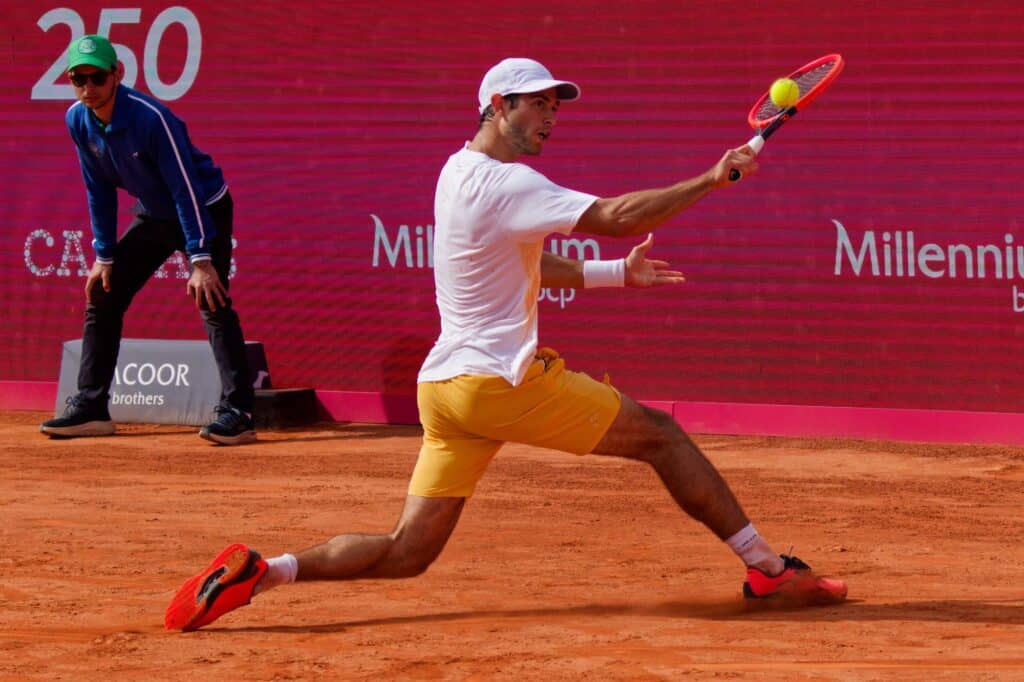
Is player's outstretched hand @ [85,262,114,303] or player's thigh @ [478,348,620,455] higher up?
player's outstretched hand @ [85,262,114,303]

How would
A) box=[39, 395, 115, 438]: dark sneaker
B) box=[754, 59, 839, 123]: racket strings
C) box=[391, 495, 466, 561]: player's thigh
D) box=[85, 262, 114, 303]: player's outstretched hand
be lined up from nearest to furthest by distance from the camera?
box=[391, 495, 466, 561]: player's thigh
box=[754, 59, 839, 123]: racket strings
box=[85, 262, 114, 303]: player's outstretched hand
box=[39, 395, 115, 438]: dark sneaker

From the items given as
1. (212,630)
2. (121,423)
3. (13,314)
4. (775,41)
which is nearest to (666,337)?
(775,41)

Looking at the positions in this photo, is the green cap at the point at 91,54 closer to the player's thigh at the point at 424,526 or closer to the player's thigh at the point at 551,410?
the player's thigh at the point at 551,410

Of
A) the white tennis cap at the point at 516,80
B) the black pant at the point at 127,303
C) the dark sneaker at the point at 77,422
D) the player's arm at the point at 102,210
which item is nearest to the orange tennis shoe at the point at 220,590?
the white tennis cap at the point at 516,80

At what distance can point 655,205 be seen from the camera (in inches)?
213

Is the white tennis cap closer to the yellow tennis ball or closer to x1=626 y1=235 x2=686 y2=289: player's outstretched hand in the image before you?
x1=626 y1=235 x2=686 y2=289: player's outstretched hand

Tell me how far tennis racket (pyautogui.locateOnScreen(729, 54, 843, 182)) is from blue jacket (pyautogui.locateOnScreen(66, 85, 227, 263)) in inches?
152

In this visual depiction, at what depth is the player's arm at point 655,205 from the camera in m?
5.41

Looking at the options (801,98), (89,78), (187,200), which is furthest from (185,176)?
(801,98)

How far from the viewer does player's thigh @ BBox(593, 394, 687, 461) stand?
19.5ft

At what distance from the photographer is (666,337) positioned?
11.0 meters

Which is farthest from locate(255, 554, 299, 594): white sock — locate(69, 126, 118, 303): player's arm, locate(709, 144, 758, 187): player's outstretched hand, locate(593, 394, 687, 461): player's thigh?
locate(69, 126, 118, 303): player's arm

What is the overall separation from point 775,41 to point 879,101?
70cm

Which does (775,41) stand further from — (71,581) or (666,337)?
(71,581)
